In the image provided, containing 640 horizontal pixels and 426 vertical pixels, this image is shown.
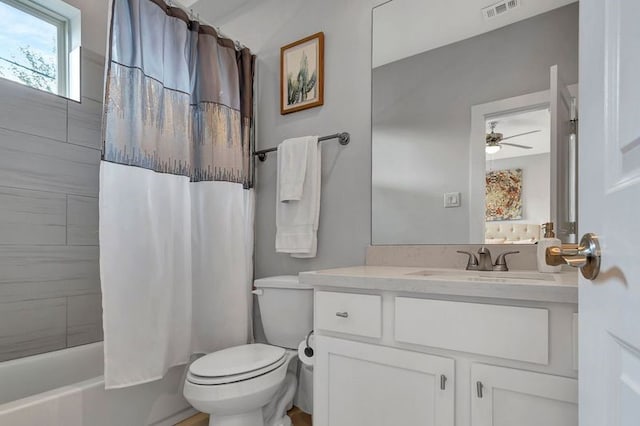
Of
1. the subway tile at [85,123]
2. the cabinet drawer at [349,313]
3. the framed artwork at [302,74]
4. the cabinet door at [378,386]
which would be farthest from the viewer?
the framed artwork at [302,74]

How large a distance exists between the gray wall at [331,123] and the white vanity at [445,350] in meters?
0.65

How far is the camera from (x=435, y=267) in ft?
5.42

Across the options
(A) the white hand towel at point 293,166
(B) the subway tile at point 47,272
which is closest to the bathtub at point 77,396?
(B) the subway tile at point 47,272

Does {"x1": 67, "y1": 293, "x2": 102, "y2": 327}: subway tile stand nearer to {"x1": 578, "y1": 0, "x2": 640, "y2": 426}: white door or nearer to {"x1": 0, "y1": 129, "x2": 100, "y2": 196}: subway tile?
{"x1": 0, "y1": 129, "x2": 100, "y2": 196}: subway tile

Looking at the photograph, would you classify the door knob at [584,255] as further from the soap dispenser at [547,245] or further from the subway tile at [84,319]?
the subway tile at [84,319]

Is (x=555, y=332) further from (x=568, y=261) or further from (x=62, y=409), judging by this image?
(x=62, y=409)

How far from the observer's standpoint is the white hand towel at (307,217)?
77.0 inches

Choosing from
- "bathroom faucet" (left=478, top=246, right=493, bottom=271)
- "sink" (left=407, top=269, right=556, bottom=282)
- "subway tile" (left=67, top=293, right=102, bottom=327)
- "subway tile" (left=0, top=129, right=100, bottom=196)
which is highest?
"subway tile" (left=0, top=129, right=100, bottom=196)

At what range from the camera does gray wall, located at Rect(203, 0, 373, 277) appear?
1.90 metres

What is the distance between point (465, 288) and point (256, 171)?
1.59m

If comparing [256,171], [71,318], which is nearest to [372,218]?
[256,171]

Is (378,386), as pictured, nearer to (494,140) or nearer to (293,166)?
(494,140)

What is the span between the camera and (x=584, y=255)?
21.0 inches

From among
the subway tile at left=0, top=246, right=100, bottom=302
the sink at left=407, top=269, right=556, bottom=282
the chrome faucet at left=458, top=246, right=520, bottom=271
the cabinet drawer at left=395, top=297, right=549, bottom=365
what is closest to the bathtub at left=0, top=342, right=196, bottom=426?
the subway tile at left=0, top=246, right=100, bottom=302
